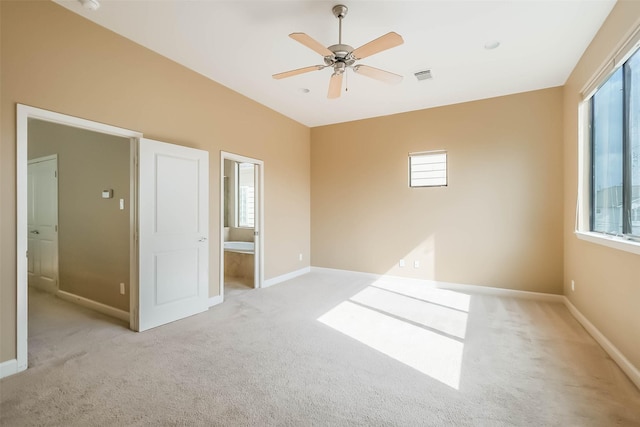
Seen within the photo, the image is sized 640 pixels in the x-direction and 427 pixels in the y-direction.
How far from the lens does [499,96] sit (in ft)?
14.8

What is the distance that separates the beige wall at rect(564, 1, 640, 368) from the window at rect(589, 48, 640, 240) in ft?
0.71

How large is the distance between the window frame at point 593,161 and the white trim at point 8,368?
472 centimetres

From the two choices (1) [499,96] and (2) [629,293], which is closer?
(2) [629,293]

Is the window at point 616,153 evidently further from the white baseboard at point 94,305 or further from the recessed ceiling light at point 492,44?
the white baseboard at point 94,305

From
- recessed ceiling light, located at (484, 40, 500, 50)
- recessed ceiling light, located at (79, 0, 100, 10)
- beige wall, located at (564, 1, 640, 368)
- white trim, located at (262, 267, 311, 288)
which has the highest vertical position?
recessed ceiling light, located at (484, 40, 500, 50)

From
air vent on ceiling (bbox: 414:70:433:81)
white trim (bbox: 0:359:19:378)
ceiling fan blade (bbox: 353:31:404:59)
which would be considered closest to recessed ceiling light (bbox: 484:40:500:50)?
air vent on ceiling (bbox: 414:70:433:81)

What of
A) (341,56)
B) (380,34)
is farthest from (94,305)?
(380,34)

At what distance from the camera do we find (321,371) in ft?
7.65

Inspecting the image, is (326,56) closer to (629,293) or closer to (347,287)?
(629,293)

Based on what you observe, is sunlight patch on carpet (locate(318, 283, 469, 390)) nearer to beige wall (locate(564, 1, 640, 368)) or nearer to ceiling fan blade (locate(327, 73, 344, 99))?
beige wall (locate(564, 1, 640, 368))

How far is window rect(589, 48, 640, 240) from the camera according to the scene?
7.75 feet

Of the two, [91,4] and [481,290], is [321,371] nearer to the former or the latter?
[481,290]

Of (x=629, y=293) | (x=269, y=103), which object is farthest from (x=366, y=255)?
(x=629, y=293)

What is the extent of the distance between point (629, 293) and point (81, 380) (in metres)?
4.27
